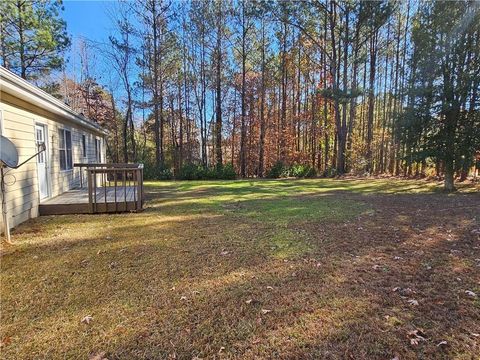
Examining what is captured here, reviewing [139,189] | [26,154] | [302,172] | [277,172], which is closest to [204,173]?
[277,172]

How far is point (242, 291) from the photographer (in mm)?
2760

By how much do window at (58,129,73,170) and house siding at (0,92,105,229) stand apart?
0.23 m

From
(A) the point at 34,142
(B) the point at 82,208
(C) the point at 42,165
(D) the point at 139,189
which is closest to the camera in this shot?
(A) the point at 34,142

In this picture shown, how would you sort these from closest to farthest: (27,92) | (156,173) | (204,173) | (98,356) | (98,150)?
(98,356) → (27,92) → (98,150) → (156,173) → (204,173)

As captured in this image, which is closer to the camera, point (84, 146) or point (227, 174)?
point (84, 146)

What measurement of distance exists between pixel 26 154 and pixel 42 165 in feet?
3.57

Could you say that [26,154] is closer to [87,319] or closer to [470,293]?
[87,319]

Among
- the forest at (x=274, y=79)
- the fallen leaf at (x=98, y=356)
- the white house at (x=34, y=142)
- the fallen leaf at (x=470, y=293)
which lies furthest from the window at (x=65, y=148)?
the fallen leaf at (x=470, y=293)

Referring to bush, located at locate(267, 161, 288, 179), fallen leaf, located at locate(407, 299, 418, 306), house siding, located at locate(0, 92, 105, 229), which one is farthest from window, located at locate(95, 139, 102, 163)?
fallen leaf, located at locate(407, 299, 418, 306)

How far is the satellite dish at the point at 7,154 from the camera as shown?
3.67m

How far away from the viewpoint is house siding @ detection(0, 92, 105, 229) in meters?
4.78

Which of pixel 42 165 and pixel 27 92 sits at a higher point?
pixel 27 92

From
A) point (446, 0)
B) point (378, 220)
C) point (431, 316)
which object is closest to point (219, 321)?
point (431, 316)

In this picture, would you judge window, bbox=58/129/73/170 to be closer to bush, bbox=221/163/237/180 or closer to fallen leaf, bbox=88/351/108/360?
fallen leaf, bbox=88/351/108/360
